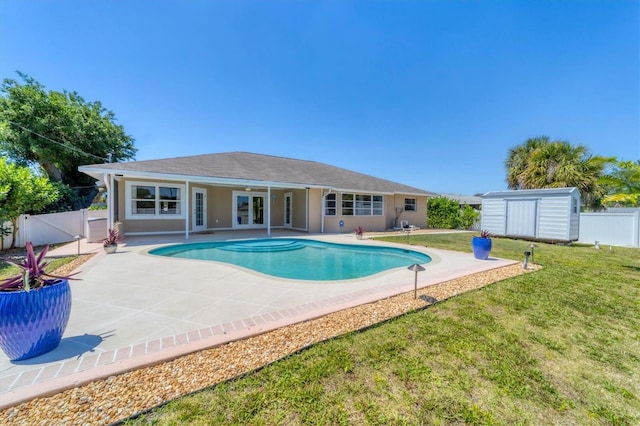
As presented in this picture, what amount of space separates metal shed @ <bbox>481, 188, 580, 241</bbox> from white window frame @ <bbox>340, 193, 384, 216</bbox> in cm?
650

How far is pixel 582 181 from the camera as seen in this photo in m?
16.9

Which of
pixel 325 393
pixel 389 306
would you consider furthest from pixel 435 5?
pixel 325 393

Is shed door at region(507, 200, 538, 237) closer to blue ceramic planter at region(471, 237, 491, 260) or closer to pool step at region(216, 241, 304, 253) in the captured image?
blue ceramic planter at region(471, 237, 491, 260)

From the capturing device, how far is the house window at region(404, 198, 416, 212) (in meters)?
20.3

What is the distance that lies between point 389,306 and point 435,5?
12558mm

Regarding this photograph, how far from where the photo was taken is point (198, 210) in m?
15.0

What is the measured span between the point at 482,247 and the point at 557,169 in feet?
49.5

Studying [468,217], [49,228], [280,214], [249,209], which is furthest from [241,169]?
[468,217]

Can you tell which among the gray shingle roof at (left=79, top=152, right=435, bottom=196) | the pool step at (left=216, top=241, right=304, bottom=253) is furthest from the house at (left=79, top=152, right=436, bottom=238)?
the pool step at (left=216, top=241, right=304, bottom=253)

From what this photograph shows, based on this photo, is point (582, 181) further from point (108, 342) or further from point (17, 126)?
point (17, 126)

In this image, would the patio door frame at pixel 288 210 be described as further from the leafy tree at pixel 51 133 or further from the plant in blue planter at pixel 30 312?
the plant in blue planter at pixel 30 312

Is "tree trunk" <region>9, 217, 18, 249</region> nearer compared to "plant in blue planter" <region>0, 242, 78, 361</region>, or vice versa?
"plant in blue planter" <region>0, 242, 78, 361</region>

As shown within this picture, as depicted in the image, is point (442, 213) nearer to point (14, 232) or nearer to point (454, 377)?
point (454, 377)

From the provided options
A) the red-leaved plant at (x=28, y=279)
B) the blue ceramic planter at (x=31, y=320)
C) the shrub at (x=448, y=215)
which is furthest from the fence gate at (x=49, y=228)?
the shrub at (x=448, y=215)
